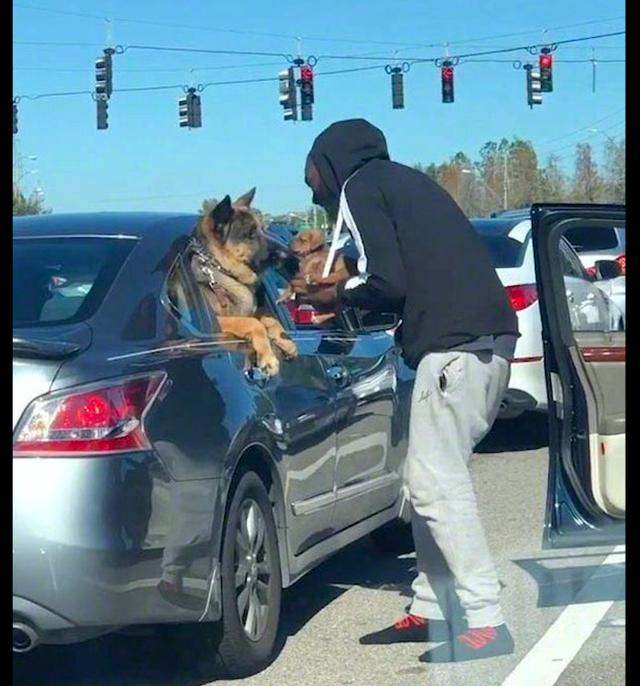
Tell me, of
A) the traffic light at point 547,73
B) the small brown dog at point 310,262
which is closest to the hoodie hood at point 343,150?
the small brown dog at point 310,262

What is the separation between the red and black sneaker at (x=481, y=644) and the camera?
4684 mm

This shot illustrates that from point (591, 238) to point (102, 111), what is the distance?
234 centimetres

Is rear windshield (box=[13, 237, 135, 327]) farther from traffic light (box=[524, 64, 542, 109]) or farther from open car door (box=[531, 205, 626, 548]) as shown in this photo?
traffic light (box=[524, 64, 542, 109])

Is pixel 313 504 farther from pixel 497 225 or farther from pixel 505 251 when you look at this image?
pixel 497 225

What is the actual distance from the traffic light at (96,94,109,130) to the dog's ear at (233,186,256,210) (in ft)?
2.67

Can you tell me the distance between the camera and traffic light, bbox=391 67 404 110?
6.40 m

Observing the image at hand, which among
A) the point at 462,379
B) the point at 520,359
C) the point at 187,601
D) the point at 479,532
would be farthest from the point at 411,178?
the point at 520,359

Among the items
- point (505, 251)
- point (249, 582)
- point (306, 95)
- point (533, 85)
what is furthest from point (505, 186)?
point (249, 582)

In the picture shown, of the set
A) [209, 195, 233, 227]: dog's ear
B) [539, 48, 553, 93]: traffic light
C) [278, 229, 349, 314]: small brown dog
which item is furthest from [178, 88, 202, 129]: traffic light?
[539, 48, 553, 93]: traffic light

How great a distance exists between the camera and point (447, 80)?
8.42 meters

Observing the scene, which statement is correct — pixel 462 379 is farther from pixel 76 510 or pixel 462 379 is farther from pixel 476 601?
pixel 76 510
